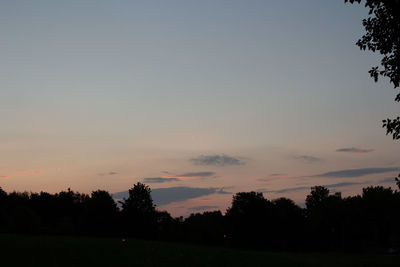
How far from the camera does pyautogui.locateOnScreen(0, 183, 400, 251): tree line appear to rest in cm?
10000

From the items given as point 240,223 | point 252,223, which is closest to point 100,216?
point 240,223

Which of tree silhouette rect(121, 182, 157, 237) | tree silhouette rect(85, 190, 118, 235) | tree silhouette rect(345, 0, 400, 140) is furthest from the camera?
tree silhouette rect(85, 190, 118, 235)

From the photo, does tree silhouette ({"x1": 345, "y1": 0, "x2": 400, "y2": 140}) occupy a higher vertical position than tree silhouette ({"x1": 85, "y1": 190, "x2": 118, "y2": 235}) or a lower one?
higher

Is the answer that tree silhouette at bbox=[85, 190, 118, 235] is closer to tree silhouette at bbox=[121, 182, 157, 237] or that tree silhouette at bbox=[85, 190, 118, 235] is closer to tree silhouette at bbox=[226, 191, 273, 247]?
tree silhouette at bbox=[121, 182, 157, 237]

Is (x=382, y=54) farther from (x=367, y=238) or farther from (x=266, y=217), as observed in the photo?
(x=367, y=238)

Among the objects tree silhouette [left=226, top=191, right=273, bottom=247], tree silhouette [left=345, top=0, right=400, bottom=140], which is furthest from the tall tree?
tree silhouette [left=226, top=191, right=273, bottom=247]

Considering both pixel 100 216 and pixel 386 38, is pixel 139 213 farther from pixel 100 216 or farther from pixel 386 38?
pixel 386 38

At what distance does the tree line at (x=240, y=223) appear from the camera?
100 metres

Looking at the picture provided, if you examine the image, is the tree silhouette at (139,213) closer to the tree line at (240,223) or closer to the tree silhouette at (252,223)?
the tree line at (240,223)

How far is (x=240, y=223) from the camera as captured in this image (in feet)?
335

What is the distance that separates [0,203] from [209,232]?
68.4 metres

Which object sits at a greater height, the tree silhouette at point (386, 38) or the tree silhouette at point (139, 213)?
the tree silhouette at point (386, 38)

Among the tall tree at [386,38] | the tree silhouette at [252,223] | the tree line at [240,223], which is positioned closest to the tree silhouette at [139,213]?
the tree line at [240,223]

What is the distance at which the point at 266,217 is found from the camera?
332ft
